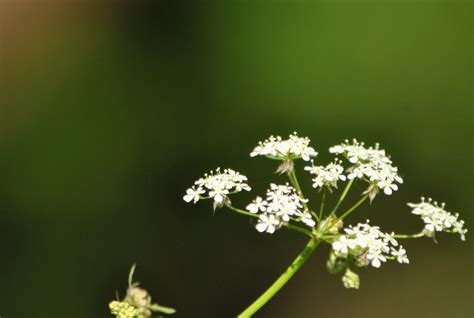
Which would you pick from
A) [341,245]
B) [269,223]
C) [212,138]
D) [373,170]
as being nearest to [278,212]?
[269,223]

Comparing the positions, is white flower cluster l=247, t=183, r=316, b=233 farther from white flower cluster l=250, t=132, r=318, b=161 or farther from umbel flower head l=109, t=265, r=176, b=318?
umbel flower head l=109, t=265, r=176, b=318

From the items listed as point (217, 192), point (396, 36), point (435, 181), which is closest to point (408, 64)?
point (396, 36)

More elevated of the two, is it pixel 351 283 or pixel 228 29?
pixel 228 29

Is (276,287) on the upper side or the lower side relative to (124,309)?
upper

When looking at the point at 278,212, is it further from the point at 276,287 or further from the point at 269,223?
the point at 276,287

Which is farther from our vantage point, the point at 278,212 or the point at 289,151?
the point at 289,151

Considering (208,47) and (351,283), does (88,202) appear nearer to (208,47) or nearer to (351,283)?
(208,47)

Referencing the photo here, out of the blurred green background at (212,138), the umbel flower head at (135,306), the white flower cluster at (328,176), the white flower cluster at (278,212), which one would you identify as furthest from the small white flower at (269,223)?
the blurred green background at (212,138)

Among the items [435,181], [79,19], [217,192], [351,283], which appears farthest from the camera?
[79,19]
